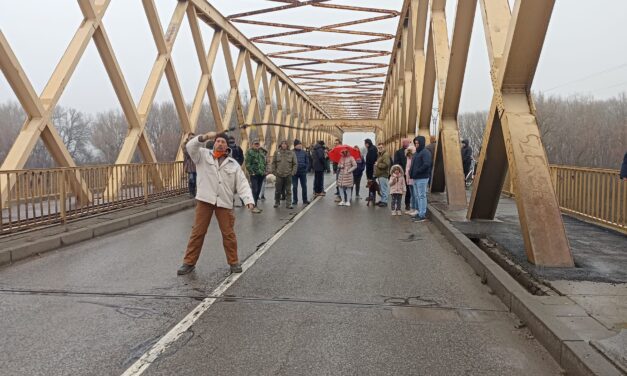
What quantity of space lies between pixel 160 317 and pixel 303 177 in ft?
33.8

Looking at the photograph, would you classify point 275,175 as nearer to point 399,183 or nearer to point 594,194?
point 399,183

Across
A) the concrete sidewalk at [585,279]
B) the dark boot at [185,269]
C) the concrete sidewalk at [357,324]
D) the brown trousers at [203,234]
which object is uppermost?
the brown trousers at [203,234]

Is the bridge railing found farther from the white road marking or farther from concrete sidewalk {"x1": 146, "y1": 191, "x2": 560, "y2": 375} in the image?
the white road marking

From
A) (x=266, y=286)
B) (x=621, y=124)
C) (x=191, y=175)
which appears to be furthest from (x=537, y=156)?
(x=621, y=124)

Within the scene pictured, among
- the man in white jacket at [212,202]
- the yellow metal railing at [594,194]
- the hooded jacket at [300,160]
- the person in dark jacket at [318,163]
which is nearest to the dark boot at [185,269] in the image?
the man in white jacket at [212,202]

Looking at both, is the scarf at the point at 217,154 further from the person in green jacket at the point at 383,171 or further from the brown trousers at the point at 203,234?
the person in green jacket at the point at 383,171

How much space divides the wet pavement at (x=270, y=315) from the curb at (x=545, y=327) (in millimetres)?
98

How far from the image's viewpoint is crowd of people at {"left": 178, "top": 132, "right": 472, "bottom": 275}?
243 inches

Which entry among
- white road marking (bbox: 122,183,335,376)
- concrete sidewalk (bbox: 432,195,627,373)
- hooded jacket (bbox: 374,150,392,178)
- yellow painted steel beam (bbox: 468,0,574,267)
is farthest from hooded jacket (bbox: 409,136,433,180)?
white road marking (bbox: 122,183,335,376)

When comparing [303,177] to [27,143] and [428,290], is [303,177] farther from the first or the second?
[428,290]

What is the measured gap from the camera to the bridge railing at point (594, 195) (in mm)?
8336

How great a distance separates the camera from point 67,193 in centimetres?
938

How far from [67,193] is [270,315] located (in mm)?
6456

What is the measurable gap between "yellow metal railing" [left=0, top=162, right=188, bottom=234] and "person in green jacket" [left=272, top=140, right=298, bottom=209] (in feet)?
10.6
